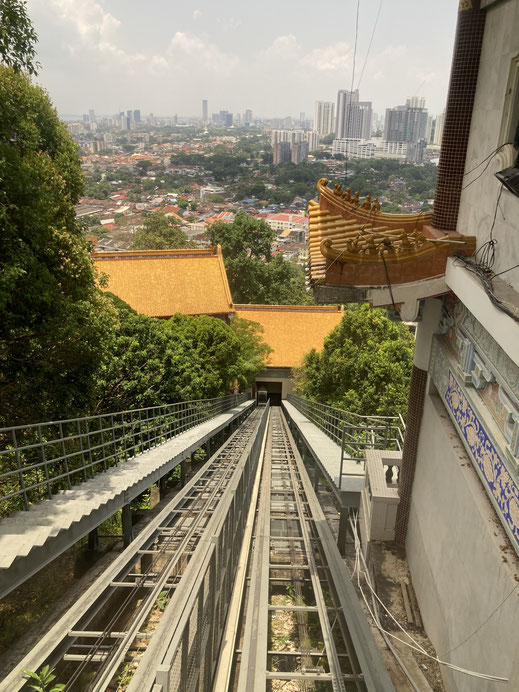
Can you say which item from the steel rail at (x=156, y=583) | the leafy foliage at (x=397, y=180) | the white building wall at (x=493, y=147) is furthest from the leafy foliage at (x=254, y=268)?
the white building wall at (x=493, y=147)

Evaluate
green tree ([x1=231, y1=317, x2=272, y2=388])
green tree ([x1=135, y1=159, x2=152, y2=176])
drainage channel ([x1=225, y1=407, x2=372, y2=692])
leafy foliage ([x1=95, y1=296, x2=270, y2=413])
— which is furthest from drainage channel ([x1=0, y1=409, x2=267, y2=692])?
green tree ([x1=135, y1=159, x2=152, y2=176])

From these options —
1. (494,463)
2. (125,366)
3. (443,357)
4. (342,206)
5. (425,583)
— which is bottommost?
(425,583)

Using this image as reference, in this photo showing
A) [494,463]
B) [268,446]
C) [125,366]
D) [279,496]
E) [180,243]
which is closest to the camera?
[494,463]

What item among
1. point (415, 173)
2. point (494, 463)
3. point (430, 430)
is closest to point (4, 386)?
point (430, 430)

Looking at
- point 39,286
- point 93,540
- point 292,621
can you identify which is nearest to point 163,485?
point 93,540

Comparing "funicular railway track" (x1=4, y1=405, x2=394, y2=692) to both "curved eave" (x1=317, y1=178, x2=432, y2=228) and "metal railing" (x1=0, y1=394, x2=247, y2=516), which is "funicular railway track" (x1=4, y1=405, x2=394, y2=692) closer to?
"metal railing" (x1=0, y1=394, x2=247, y2=516)

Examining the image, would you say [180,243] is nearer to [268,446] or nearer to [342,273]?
[268,446]

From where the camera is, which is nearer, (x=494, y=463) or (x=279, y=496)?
(x=494, y=463)
